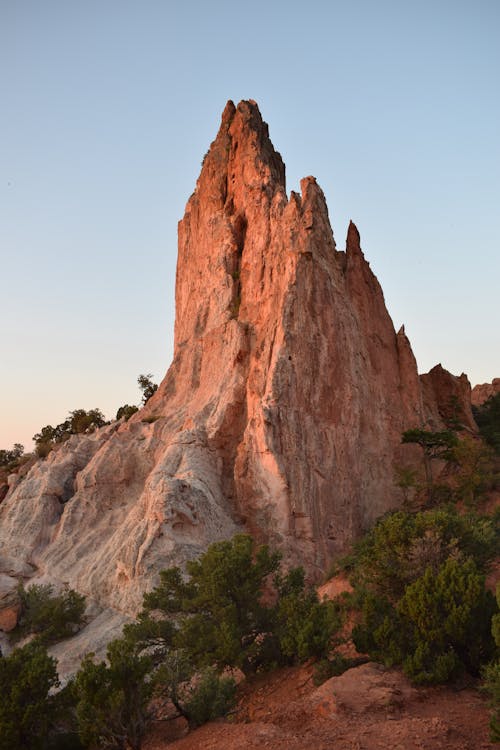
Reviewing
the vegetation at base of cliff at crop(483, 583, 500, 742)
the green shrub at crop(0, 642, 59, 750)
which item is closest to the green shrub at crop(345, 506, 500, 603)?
the vegetation at base of cliff at crop(483, 583, 500, 742)

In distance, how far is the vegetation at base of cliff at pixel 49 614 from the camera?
58.8 feet

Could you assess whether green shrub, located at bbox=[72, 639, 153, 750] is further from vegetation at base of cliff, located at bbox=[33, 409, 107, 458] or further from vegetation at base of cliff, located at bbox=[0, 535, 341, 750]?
vegetation at base of cliff, located at bbox=[33, 409, 107, 458]

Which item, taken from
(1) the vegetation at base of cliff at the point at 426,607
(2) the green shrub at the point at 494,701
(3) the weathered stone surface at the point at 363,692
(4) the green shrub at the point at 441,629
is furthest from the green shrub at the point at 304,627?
(2) the green shrub at the point at 494,701

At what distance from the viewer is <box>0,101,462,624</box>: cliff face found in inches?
821

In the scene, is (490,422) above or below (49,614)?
above

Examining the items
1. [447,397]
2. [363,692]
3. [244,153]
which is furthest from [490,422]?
[363,692]

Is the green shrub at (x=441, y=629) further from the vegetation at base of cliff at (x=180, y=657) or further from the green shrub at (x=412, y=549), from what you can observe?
the vegetation at base of cliff at (x=180, y=657)

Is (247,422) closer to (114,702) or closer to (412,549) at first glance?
(412,549)

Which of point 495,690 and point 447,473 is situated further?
point 447,473

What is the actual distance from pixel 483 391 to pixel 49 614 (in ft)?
159

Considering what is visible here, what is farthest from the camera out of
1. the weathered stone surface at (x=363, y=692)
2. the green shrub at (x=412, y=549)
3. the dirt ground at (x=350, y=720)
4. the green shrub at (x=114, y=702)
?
the green shrub at (x=412, y=549)

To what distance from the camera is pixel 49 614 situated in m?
18.3

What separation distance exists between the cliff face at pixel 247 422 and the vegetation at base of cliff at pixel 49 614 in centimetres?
88

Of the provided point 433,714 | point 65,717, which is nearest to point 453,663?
point 433,714
